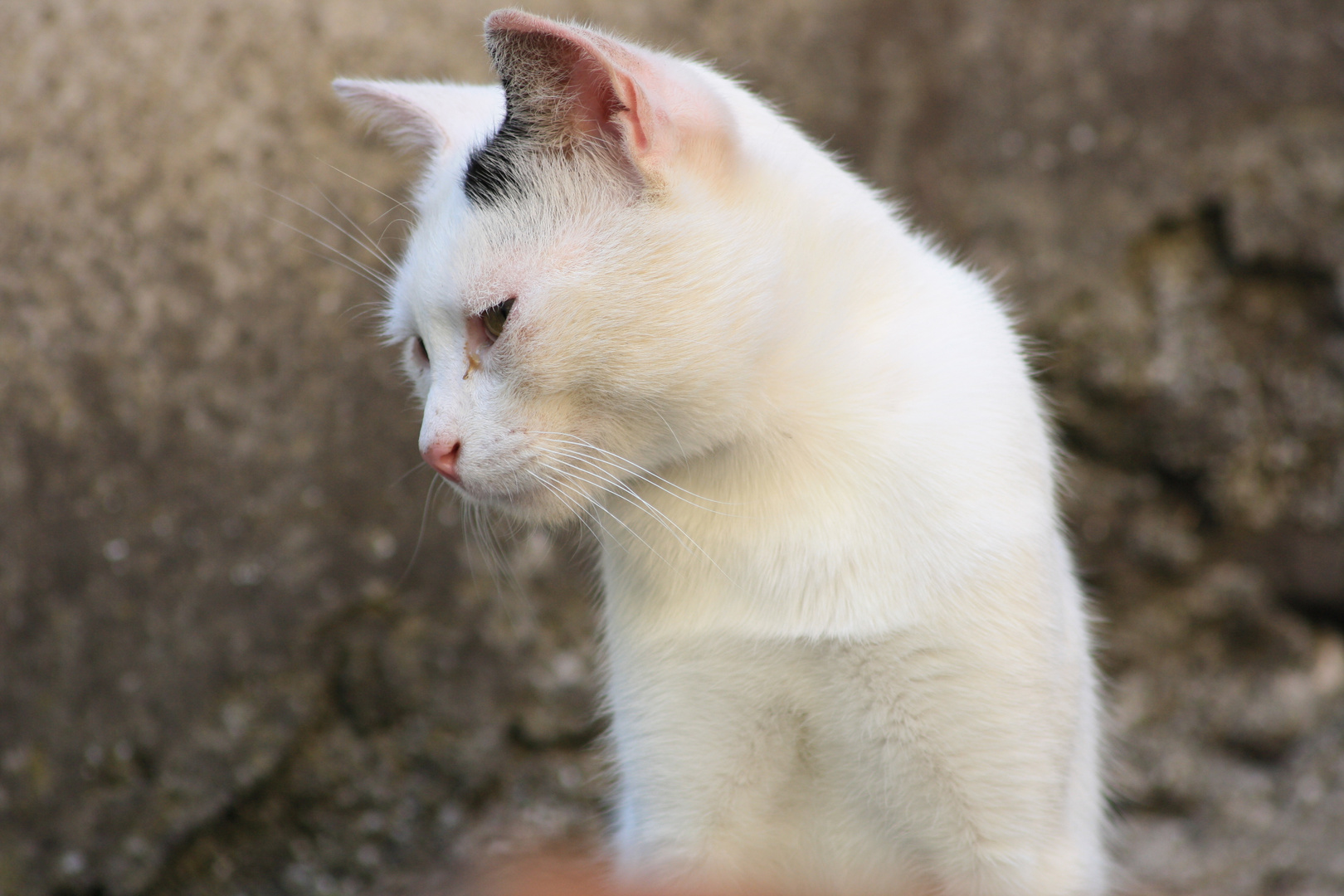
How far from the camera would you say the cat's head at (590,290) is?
3.15 ft

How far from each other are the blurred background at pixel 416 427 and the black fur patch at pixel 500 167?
0.87 meters

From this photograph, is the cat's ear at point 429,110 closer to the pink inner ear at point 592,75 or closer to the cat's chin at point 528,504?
the pink inner ear at point 592,75

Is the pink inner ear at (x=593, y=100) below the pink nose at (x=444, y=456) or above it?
above

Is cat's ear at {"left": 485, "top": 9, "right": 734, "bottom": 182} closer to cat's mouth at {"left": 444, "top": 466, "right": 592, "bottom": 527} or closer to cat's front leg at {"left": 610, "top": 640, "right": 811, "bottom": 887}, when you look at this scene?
cat's mouth at {"left": 444, "top": 466, "right": 592, "bottom": 527}

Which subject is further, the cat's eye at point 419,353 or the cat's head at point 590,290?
the cat's eye at point 419,353

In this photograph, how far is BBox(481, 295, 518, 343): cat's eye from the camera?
0.98 meters

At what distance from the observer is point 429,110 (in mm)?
1199

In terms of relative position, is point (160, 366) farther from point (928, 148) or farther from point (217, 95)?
point (928, 148)

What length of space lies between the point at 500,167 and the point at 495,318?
15 centimetres

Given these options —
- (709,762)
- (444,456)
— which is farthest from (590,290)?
(709,762)

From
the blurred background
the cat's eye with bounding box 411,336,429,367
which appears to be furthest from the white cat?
the blurred background

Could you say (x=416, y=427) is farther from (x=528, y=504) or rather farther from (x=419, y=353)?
(x=528, y=504)

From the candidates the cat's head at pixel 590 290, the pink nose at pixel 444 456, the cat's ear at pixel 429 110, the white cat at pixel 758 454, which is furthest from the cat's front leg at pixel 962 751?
the cat's ear at pixel 429 110

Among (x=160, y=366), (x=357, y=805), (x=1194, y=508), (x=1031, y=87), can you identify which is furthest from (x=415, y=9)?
(x=1194, y=508)
